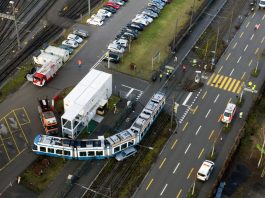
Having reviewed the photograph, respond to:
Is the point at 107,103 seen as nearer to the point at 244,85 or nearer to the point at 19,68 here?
the point at 19,68

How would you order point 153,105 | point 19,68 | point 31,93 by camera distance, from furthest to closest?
point 19,68 → point 31,93 → point 153,105

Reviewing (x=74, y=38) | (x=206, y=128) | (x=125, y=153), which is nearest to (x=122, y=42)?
(x=74, y=38)

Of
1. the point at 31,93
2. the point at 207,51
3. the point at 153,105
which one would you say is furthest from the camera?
the point at 207,51

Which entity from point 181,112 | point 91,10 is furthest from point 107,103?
point 91,10

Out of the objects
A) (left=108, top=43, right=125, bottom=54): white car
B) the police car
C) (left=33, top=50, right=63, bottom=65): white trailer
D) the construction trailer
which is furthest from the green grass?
the police car

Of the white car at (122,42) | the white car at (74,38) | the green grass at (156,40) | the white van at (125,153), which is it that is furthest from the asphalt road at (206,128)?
the white car at (74,38)

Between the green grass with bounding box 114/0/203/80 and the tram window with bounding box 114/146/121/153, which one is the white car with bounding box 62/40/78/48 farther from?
the tram window with bounding box 114/146/121/153

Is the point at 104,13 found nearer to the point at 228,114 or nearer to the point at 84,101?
the point at 84,101
